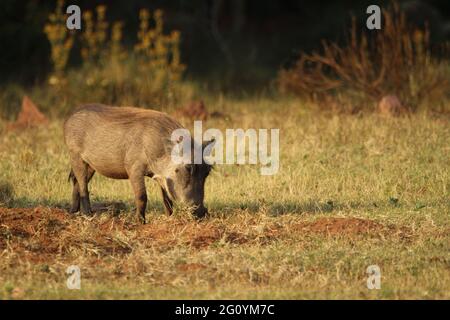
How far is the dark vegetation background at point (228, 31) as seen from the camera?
17.8 m

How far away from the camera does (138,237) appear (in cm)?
786

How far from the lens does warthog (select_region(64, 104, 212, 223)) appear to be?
27.3ft

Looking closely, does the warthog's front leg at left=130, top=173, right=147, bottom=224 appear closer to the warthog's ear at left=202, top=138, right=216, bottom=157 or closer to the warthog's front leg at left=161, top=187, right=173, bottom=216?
the warthog's front leg at left=161, top=187, right=173, bottom=216

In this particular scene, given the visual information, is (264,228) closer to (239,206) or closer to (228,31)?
(239,206)

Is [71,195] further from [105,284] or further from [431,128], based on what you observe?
[431,128]

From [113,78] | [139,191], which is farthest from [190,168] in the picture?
[113,78]

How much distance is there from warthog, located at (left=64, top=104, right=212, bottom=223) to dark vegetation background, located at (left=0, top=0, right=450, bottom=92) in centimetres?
654

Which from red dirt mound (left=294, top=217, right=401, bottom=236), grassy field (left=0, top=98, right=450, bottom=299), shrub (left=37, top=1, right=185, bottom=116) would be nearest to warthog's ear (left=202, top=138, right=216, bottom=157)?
grassy field (left=0, top=98, right=450, bottom=299)

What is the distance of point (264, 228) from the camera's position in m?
8.23

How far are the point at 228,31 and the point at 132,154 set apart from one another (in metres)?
16.3

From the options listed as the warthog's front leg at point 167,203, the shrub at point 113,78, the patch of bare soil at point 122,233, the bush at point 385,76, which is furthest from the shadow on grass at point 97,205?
the bush at point 385,76

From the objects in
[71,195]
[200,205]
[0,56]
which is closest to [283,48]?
[0,56]

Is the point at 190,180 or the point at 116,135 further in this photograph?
the point at 116,135
